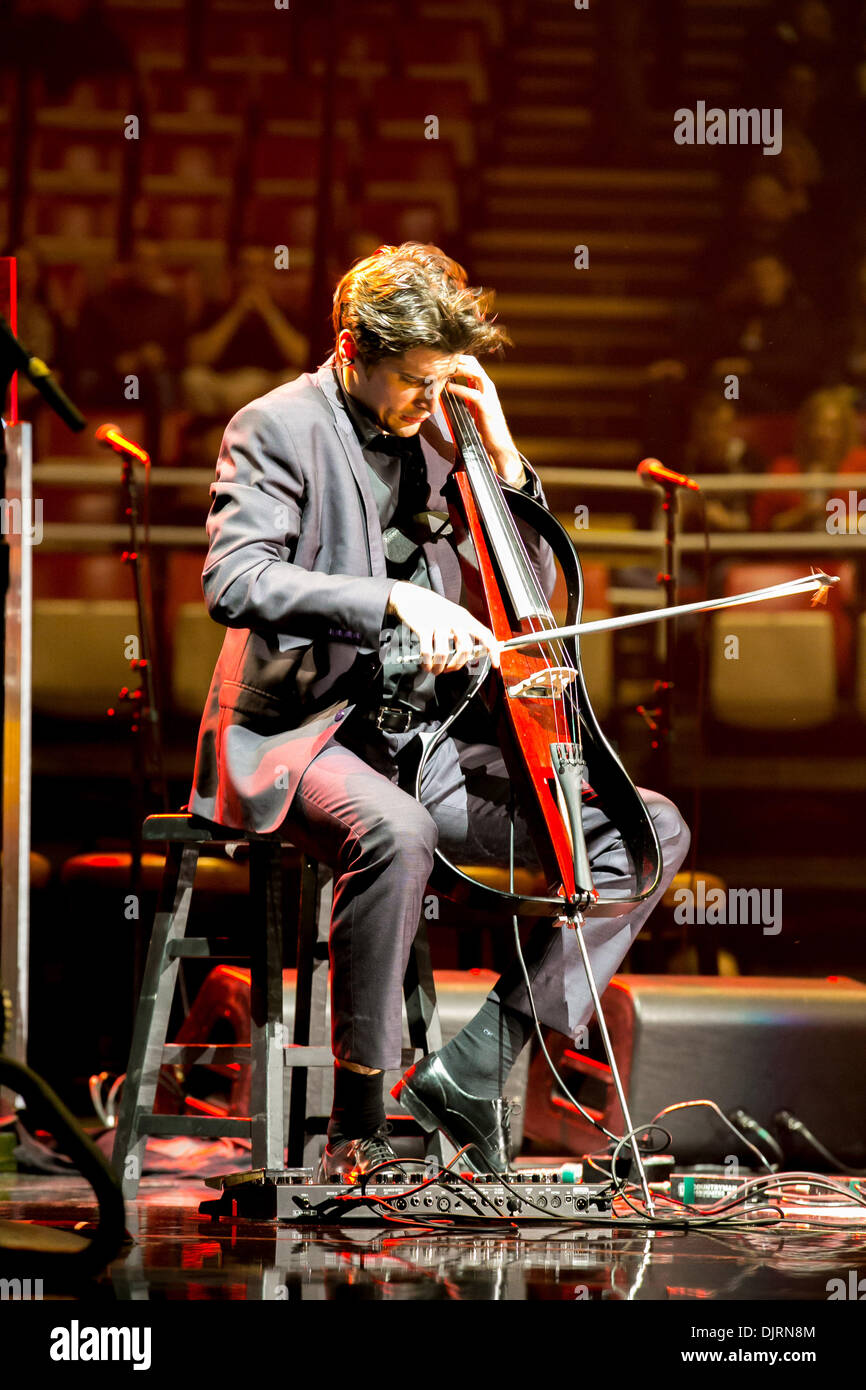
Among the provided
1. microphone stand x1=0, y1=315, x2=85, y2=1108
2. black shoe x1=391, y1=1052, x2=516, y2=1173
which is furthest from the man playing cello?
microphone stand x1=0, y1=315, x2=85, y2=1108

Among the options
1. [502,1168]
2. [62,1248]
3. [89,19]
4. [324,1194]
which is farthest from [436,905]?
[89,19]

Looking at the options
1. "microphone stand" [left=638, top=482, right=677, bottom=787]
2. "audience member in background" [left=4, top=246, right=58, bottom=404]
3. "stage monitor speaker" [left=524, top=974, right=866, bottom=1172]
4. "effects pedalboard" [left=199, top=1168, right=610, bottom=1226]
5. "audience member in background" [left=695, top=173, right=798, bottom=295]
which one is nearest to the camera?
"effects pedalboard" [left=199, top=1168, right=610, bottom=1226]

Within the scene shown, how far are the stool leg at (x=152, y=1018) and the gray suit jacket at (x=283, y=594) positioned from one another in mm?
191

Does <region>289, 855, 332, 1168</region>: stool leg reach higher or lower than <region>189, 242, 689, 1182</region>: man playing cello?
lower

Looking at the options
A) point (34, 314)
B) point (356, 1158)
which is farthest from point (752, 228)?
point (356, 1158)

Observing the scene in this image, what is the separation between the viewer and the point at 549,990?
2199mm

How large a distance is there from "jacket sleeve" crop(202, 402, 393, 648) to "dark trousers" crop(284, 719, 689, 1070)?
0.71 feet

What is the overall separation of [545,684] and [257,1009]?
0.67 meters

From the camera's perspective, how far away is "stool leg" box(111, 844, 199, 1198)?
2.42 m

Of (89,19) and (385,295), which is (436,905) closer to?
(385,295)

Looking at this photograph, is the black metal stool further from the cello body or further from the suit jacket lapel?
the suit jacket lapel

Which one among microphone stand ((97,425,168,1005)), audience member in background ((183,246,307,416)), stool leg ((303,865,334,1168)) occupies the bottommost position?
stool leg ((303,865,334,1168))

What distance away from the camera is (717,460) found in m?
4.96

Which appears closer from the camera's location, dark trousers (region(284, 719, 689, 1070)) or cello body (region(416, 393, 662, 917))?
dark trousers (region(284, 719, 689, 1070))
